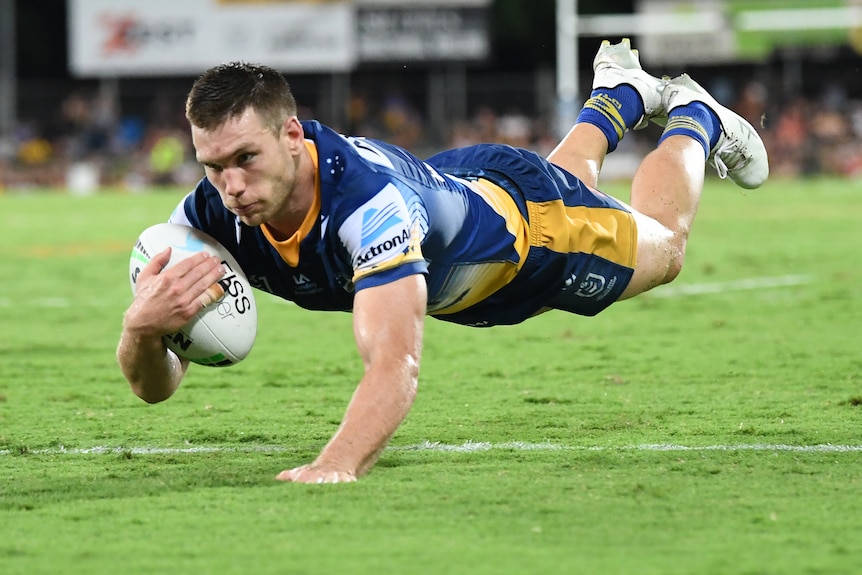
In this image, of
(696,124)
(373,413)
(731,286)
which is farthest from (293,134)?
(731,286)

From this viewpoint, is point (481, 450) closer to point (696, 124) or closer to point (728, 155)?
point (696, 124)

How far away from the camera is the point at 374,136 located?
31.9 meters

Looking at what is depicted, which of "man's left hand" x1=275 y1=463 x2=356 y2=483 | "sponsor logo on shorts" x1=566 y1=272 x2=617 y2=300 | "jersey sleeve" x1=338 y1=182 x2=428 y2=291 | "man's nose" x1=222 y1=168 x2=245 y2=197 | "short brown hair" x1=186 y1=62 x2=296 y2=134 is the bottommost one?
"man's left hand" x1=275 y1=463 x2=356 y2=483

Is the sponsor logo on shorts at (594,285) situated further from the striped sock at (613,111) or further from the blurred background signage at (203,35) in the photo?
the blurred background signage at (203,35)

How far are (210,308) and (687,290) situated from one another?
22.2ft

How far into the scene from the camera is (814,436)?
5320mm

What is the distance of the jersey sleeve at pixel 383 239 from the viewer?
4.42 metres

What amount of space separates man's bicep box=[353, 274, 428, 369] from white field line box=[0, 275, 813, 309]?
6.68 m

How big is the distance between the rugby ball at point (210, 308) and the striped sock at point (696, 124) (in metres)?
2.25

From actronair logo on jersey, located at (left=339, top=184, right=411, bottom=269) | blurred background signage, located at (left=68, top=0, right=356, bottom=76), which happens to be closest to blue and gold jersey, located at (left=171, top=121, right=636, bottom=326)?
actronair logo on jersey, located at (left=339, top=184, right=411, bottom=269)

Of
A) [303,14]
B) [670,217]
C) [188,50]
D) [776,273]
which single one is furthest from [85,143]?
[670,217]

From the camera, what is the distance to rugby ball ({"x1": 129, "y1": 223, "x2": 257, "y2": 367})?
4.93 meters

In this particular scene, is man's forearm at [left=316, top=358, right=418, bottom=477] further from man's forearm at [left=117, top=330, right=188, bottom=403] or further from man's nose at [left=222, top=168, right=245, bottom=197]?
man's forearm at [left=117, top=330, right=188, bottom=403]

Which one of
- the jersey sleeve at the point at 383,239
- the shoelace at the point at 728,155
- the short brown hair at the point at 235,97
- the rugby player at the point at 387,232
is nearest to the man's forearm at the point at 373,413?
the rugby player at the point at 387,232
